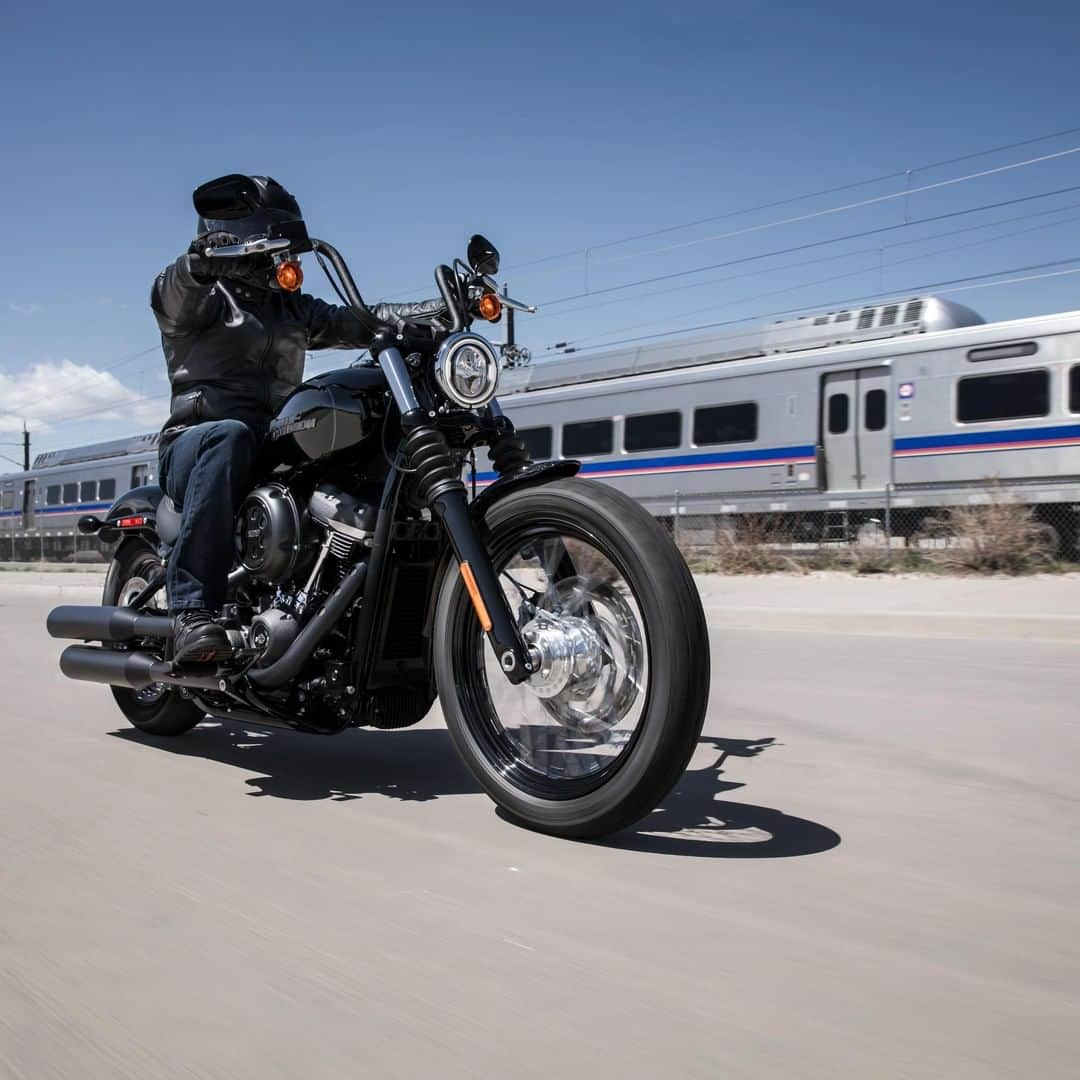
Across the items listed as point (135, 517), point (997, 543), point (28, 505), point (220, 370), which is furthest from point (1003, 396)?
point (28, 505)

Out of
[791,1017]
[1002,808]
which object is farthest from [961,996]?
[1002,808]

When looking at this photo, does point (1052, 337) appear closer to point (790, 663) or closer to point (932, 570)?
point (932, 570)

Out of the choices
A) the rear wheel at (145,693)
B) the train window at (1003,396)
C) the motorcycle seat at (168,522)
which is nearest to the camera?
the motorcycle seat at (168,522)

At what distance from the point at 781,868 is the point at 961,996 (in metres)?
0.79

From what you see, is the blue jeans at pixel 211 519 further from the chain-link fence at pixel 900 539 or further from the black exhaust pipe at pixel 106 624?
the chain-link fence at pixel 900 539

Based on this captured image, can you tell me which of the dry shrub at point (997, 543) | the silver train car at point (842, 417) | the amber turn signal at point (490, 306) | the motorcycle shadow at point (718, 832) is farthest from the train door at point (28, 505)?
the motorcycle shadow at point (718, 832)

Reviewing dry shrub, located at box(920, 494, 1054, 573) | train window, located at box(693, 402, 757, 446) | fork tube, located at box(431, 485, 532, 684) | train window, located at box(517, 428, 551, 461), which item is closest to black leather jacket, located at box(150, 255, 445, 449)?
fork tube, located at box(431, 485, 532, 684)

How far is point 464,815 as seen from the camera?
10.7ft

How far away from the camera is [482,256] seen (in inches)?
138

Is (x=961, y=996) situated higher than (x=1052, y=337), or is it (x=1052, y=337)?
(x=1052, y=337)

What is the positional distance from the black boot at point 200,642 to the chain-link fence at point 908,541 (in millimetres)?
10539

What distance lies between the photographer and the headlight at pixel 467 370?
3.23 m

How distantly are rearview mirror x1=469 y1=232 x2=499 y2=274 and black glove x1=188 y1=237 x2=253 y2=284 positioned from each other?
0.68 m

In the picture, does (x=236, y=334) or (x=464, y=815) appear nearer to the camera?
(x=464, y=815)
